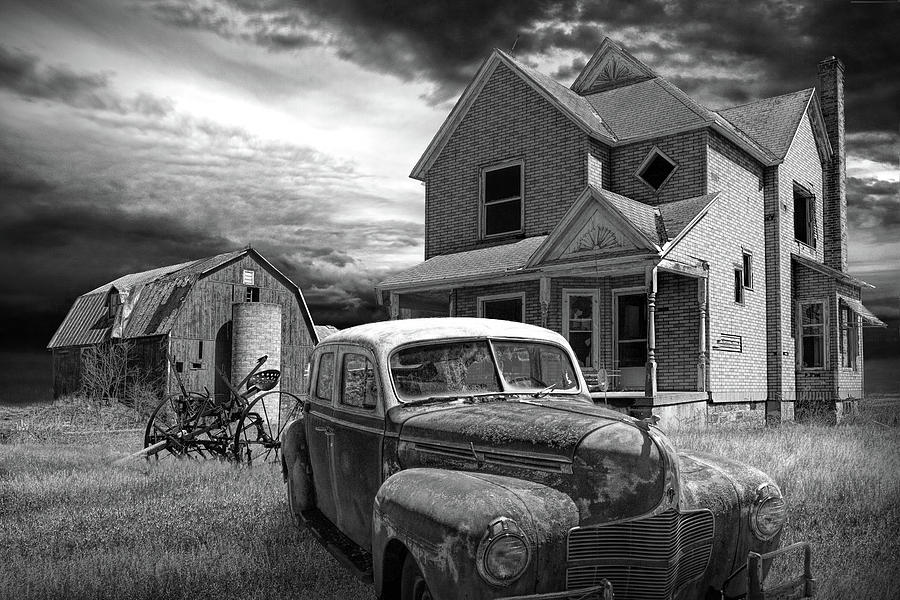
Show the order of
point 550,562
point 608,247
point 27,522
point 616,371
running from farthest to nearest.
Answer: point 616,371, point 608,247, point 27,522, point 550,562

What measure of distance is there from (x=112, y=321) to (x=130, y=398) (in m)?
4.73

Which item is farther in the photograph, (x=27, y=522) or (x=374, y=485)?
(x=27, y=522)

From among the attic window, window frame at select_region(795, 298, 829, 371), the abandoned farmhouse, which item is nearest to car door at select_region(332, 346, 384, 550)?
the abandoned farmhouse

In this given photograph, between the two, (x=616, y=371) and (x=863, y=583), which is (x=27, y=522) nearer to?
(x=863, y=583)

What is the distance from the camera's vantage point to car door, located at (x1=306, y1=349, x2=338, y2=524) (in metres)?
5.64

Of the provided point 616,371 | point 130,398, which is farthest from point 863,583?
point 130,398

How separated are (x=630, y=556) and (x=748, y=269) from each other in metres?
15.0

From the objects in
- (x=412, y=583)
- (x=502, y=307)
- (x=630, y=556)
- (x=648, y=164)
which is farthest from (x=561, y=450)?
(x=648, y=164)

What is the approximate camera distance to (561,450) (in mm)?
3764

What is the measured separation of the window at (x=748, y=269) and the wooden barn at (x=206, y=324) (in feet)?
55.4

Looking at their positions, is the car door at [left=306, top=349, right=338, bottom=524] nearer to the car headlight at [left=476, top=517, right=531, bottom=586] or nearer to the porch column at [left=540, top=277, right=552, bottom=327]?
the car headlight at [left=476, top=517, right=531, bottom=586]

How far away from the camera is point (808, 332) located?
19.6m

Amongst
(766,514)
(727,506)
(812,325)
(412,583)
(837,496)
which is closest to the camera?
(412,583)

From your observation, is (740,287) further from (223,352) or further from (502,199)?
(223,352)
